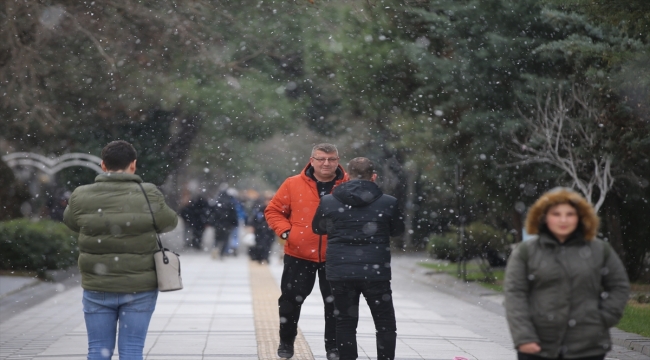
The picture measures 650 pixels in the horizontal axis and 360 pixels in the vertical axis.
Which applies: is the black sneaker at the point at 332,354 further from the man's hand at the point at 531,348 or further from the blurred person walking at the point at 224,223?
the blurred person walking at the point at 224,223

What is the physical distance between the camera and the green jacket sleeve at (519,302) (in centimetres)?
488

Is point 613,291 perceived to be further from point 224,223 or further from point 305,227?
point 224,223

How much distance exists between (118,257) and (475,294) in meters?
11.7

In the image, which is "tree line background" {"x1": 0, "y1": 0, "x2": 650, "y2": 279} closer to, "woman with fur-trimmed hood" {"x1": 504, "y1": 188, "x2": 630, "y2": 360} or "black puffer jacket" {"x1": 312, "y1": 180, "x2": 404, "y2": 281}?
"black puffer jacket" {"x1": 312, "y1": 180, "x2": 404, "y2": 281}

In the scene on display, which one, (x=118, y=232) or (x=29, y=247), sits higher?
(x=118, y=232)

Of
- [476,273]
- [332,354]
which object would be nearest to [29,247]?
[476,273]

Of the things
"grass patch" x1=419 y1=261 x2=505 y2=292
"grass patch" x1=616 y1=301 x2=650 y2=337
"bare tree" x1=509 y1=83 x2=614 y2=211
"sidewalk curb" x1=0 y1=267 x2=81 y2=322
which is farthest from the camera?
"grass patch" x1=419 y1=261 x2=505 y2=292

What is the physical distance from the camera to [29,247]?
18953 mm

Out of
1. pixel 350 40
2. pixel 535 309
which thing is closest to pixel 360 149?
pixel 350 40

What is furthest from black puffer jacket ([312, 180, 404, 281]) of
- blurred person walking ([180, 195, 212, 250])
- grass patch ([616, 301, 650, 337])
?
blurred person walking ([180, 195, 212, 250])

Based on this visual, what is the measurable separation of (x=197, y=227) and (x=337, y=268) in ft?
87.8

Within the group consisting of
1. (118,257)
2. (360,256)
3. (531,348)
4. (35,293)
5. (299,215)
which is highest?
(299,215)

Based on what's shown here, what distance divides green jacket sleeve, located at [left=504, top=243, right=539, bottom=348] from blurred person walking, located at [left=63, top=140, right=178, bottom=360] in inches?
80.6

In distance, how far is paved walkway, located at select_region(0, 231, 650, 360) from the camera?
9617 millimetres
